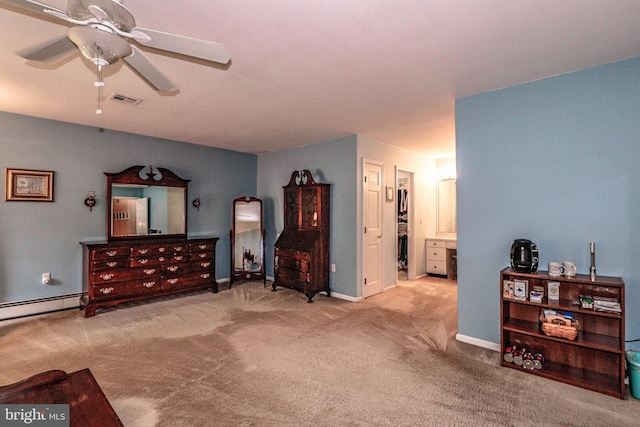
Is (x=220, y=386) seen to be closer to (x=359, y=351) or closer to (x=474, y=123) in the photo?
(x=359, y=351)

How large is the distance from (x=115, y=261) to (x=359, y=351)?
3.31 meters

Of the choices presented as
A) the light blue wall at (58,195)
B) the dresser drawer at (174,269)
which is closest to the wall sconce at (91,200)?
the light blue wall at (58,195)

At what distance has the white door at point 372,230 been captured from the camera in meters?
4.71

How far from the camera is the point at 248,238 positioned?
220 inches

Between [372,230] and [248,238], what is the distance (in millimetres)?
2250

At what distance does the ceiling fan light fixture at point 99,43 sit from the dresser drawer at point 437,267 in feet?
19.5

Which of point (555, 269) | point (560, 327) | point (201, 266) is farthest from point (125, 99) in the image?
point (560, 327)

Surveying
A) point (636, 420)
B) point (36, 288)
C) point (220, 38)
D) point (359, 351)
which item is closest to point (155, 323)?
point (36, 288)

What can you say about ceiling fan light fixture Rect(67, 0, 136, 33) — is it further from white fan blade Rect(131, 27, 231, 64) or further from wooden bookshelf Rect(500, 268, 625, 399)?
wooden bookshelf Rect(500, 268, 625, 399)

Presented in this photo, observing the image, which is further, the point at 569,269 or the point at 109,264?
the point at 109,264

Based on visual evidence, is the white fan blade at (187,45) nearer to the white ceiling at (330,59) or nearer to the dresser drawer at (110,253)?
the white ceiling at (330,59)

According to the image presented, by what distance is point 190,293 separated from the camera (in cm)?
492

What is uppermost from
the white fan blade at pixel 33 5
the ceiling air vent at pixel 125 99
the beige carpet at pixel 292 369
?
the ceiling air vent at pixel 125 99
